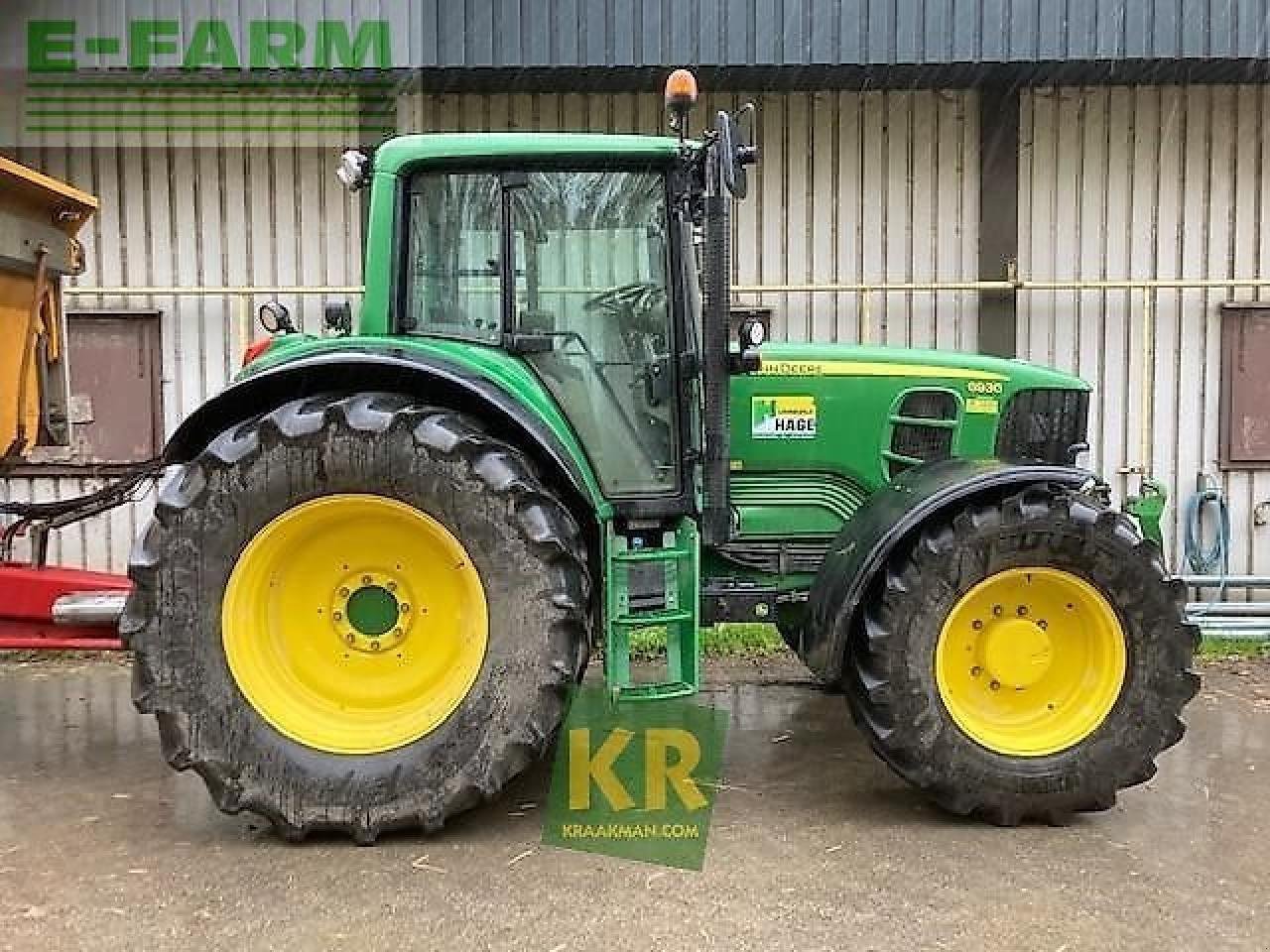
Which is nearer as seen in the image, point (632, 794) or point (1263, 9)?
point (632, 794)

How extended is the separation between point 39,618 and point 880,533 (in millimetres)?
3375

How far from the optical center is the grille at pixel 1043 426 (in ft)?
15.3

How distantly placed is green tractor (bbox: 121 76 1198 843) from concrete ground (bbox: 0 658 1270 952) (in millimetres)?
209

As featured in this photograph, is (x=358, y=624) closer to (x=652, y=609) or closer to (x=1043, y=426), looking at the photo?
(x=652, y=609)

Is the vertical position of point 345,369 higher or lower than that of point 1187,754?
higher

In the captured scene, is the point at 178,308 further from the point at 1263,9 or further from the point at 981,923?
the point at 1263,9

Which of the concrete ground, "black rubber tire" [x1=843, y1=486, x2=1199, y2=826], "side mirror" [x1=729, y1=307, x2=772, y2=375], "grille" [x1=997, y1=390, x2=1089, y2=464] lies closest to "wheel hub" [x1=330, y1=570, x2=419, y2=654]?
the concrete ground

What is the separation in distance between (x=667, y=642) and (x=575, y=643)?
440mm

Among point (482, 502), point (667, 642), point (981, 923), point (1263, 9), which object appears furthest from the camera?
point (1263, 9)

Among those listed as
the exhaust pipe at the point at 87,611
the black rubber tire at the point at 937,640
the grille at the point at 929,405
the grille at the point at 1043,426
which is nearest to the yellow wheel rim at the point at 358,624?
the exhaust pipe at the point at 87,611

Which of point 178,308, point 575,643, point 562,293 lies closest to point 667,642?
point 575,643

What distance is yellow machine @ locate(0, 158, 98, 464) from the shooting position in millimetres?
4586

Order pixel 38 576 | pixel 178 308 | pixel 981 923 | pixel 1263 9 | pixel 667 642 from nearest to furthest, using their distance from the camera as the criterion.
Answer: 1. pixel 981 923
2. pixel 667 642
3. pixel 38 576
4. pixel 1263 9
5. pixel 178 308

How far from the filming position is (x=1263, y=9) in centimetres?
681
